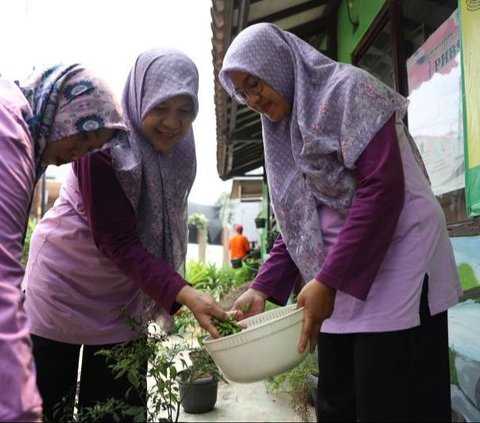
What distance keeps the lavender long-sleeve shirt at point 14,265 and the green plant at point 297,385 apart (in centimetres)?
197

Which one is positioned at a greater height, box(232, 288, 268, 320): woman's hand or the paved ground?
box(232, 288, 268, 320): woman's hand

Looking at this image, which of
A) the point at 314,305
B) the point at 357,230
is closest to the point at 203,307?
the point at 314,305

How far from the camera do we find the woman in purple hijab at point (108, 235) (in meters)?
1.49

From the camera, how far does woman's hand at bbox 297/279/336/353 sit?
3.67 ft

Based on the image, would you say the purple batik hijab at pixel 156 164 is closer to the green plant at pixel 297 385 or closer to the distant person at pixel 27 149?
the distant person at pixel 27 149

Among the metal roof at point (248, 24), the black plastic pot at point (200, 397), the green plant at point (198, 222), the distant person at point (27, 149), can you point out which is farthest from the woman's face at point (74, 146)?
the green plant at point (198, 222)

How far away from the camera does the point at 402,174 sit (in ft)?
3.75

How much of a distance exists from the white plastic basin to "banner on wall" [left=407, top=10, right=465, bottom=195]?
144 cm

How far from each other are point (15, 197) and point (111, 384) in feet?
3.06

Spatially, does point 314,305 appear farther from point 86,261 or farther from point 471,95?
point 471,95

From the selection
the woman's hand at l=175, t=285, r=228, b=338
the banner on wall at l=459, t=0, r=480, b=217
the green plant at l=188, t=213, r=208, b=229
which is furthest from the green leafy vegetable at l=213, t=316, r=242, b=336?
the green plant at l=188, t=213, r=208, b=229

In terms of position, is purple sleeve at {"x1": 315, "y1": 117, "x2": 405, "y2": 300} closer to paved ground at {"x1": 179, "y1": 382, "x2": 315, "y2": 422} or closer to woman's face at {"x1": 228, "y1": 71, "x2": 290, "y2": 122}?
woman's face at {"x1": 228, "y1": 71, "x2": 290, "y2": 122}

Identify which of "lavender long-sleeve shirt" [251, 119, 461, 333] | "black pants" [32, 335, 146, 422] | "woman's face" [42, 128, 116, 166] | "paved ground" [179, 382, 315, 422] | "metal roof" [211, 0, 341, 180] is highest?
"metal roof" [211, 0, 341, 180]

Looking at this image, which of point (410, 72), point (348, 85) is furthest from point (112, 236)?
point (410, 72)
